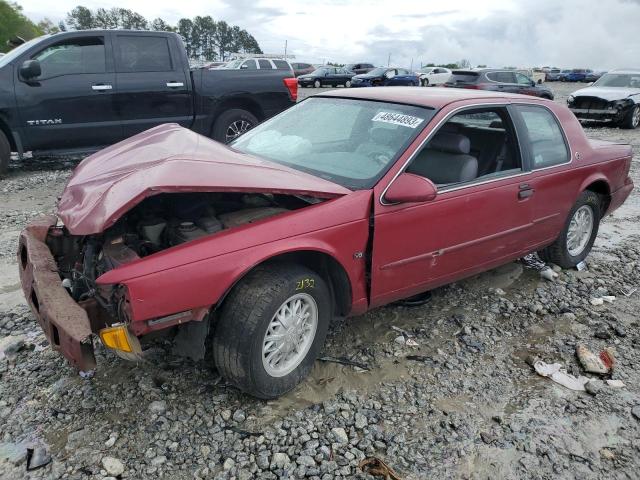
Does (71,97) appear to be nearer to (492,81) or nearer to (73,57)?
(73,57)

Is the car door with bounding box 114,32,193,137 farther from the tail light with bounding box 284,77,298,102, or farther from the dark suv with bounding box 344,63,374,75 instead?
the dark suv with bounding box 344,63,374,75

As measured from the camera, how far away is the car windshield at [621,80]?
48.6ft

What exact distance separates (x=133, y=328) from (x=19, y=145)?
5845 millimetres

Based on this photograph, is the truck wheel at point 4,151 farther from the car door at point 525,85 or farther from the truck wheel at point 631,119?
the car door at point 525,85

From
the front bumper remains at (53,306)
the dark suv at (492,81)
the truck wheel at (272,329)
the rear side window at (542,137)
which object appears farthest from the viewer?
the dark suv at (492,81)

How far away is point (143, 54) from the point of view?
7613 mm

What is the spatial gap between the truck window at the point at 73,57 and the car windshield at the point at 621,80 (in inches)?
551

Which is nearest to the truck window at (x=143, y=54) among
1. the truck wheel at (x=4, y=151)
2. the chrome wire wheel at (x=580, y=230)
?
the truck wheel at (x=4, y=151)

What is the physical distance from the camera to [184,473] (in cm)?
229

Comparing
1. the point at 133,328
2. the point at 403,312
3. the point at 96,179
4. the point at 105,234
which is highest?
the point at 96,179

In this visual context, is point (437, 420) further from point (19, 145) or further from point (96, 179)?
point (19, 145)

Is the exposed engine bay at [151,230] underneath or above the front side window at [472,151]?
underneath

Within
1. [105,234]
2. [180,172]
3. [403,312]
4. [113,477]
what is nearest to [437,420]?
[403,312]

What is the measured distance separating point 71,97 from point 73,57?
0.60 metres
